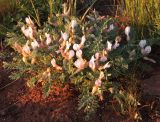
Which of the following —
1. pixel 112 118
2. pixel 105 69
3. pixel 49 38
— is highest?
pixel 49 38

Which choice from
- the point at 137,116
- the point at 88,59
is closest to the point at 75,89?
the point at 88,59

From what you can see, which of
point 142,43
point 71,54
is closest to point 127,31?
point 142,43

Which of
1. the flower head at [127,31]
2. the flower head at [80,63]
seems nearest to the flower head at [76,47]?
the flower head at [80,63]

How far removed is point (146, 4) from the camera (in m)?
3.47

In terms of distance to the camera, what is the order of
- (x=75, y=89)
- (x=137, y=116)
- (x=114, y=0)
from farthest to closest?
(x=114, y=0) → (x=75, y=89) → (x=137, y=116)

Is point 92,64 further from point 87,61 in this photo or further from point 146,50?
point 146,50

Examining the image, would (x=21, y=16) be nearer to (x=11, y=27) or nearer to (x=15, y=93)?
(x=11, y=27)

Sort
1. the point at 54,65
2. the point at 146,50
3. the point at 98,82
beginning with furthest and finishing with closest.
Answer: the point at 146,50 < the point at 54,65 < the point at 98,82

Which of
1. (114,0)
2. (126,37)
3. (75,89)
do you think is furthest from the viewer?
(114,0)

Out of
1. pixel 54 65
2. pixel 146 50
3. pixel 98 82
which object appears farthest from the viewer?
pixel 146 50

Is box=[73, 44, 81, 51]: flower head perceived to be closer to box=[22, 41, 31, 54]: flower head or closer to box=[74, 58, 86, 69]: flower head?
box=[74, 58, 86, 69]: flower head

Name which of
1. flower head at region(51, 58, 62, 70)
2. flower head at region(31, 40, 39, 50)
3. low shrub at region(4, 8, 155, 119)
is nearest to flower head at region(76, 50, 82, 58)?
low shrub at region(4, 8, 155, 119)

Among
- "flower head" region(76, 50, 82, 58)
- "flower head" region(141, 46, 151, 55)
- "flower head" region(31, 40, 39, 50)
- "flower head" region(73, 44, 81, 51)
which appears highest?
"flower head" region(31, 40, 39, 50)

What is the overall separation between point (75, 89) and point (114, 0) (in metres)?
0.98
